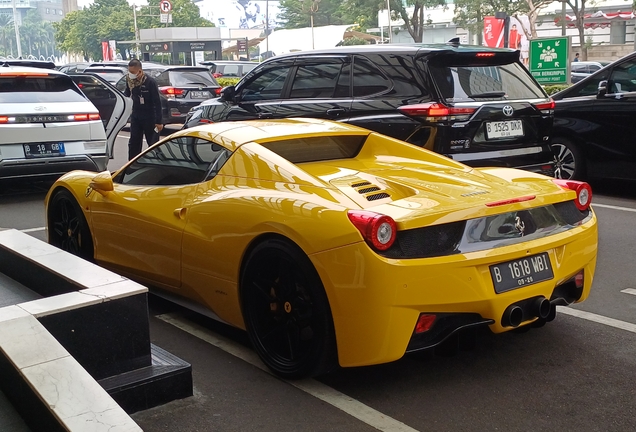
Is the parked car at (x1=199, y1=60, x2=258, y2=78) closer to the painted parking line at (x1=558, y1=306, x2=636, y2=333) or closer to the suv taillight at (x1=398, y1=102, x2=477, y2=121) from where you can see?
the suv taillight at (x1=398, y1=102, x2=477, y2=121)

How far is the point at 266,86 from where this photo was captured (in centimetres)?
930

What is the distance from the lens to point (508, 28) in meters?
21.1

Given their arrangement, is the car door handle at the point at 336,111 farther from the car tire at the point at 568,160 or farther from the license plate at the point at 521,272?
the license plate at the point at 521,272

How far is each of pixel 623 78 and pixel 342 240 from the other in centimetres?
669

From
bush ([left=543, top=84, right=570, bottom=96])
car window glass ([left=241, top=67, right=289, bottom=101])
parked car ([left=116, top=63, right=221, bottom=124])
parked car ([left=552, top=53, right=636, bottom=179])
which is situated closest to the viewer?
car window glass ([left=241, top=67, right=289, bottom=101])

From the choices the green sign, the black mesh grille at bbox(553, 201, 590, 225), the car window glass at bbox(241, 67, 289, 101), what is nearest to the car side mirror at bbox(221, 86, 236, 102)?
the car window glass at bbox(241, 67, 289, 101)

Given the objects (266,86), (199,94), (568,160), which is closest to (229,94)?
(266,86)

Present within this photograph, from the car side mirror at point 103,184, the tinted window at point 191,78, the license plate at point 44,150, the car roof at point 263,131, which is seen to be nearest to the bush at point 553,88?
the tinted window at point 191,78

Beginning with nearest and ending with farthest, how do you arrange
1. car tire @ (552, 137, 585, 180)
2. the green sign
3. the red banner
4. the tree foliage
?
car tire @ (552, 137, 585, 180) → the green sign → the red banner → the tree foliage

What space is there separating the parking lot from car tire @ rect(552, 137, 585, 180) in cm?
475

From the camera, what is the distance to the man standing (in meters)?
12.1

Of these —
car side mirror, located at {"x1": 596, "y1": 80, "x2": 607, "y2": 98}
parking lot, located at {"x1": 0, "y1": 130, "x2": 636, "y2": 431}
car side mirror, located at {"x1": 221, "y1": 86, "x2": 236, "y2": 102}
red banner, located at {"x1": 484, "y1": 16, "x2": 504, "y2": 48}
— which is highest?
red banner, located at {"x1": 484, "y1": 16, "x2": 504, "y2": 48}

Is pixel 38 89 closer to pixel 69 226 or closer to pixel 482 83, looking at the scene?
pixel 69 226

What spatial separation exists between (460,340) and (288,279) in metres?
0.91
